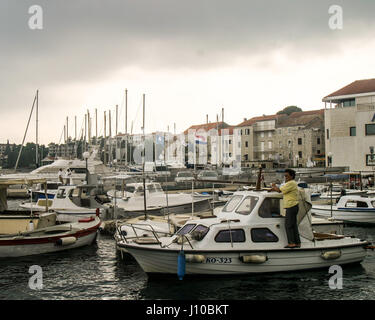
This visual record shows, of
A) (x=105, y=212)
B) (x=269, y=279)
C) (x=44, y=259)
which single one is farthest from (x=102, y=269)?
(x=105, y=212)

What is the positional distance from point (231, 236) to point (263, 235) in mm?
1164

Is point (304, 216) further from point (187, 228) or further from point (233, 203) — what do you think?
point (187, 228)

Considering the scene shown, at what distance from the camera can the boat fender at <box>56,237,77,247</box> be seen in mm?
18828

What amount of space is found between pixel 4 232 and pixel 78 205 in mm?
9080

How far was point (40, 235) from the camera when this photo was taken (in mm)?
18891

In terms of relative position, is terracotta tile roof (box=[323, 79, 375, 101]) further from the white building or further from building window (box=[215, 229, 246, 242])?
building window (box=[215, 229, 246, 242])

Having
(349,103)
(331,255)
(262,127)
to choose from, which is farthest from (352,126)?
(331,255)

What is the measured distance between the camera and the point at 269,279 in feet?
46.0

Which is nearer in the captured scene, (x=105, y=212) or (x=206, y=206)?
(x=105, y=212)

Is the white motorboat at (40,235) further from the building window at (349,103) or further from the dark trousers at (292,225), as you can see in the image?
the building window at (349,103)

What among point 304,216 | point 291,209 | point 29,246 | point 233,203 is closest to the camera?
point 291,209

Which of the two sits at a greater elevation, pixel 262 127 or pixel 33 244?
pixel 262 127

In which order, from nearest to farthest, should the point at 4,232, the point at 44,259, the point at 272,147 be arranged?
the point at 44,259, the point at 4,232, the point at 272,147
